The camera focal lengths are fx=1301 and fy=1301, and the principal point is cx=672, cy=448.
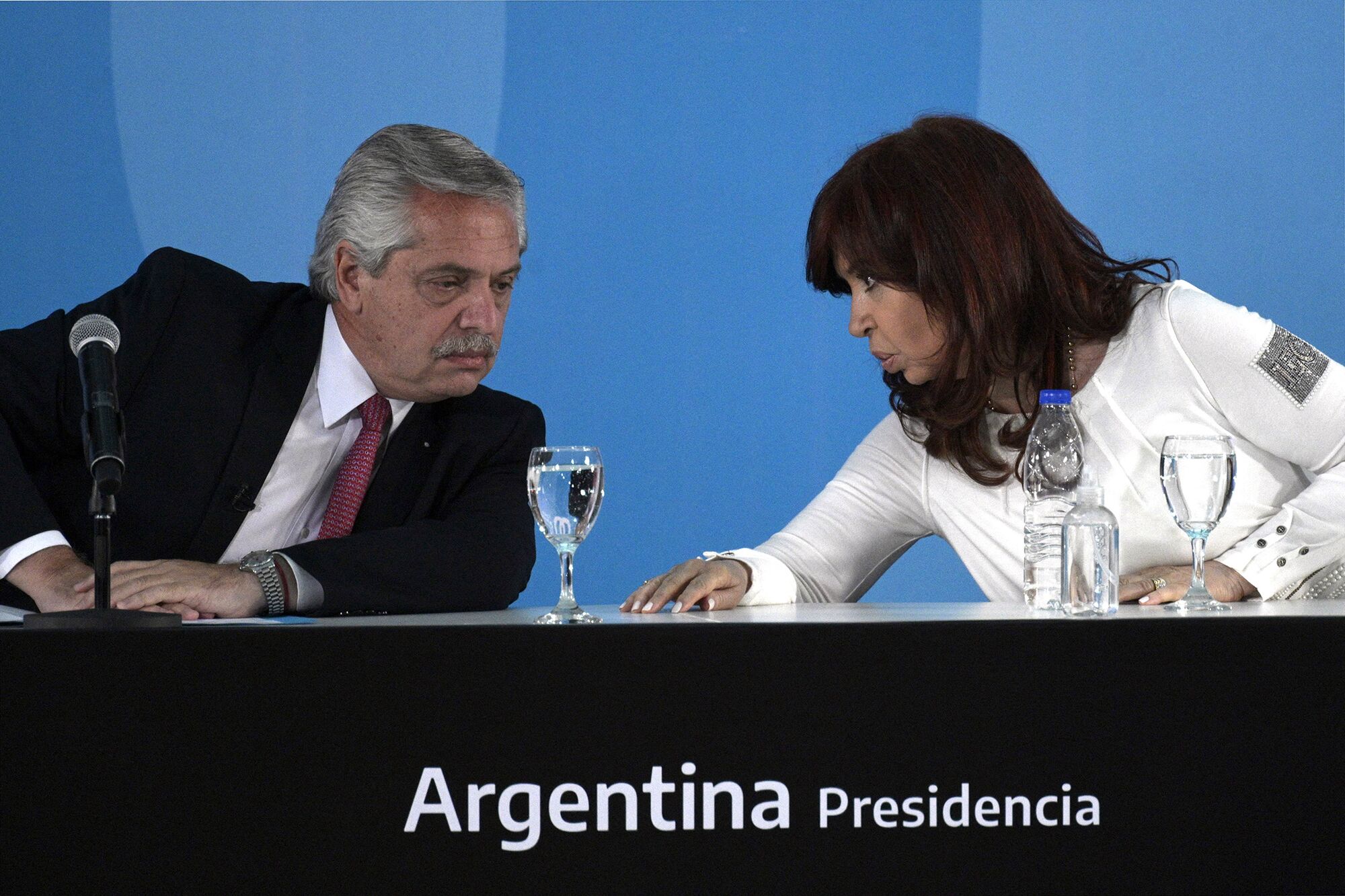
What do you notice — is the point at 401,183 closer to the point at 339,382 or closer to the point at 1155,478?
the point at 339,382

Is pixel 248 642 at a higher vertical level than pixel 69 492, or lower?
lower

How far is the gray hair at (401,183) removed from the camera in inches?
87.0

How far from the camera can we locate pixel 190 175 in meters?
3.34

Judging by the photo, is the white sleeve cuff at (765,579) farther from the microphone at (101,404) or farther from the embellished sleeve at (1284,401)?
the microphone at (101,404)

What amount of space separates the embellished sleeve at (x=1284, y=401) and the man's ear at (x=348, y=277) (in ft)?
4.41

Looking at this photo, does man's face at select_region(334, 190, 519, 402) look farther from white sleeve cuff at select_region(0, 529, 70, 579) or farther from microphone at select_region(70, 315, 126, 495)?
microphone at select_region(70, 315, 126, 495)

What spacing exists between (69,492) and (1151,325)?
5.78 feet

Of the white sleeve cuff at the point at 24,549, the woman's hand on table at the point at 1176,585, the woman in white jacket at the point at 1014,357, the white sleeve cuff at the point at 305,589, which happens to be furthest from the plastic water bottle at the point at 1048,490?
the white sleeve cuff at the point at 24,549

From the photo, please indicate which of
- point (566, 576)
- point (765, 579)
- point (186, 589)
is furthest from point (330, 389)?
point (566, 576)

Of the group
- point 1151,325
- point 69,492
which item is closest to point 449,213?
point 69,492

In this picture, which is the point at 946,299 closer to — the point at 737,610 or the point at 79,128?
the point at 737,610

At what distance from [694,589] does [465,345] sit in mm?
771

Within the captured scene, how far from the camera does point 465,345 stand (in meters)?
2.18

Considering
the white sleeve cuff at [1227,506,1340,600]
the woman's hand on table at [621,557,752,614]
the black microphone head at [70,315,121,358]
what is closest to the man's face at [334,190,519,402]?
the woman's hand on table at [621,557,752,614]
